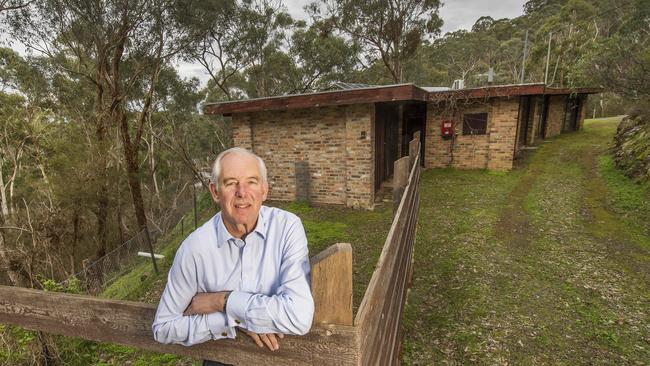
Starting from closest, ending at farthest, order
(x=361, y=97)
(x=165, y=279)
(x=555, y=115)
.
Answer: (x=165, y=279)
(x=361, y=97)
(x=555, y=115)

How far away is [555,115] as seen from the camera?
60.2ft

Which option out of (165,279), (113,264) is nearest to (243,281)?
(165,279)

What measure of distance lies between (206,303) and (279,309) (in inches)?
12.5

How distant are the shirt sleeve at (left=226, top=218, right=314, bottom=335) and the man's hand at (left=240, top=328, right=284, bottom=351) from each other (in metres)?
0.03

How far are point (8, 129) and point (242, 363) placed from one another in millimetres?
19191

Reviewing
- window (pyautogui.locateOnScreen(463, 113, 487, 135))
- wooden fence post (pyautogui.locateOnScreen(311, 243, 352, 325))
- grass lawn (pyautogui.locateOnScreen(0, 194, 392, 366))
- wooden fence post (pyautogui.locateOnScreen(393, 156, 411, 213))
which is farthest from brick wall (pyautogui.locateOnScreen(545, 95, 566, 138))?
wooden fence post (pyautogui.locateOnScreen(311, 243, 352, 325))

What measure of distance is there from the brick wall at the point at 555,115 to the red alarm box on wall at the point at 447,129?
1021 cm

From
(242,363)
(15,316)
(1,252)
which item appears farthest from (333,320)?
(1,252)

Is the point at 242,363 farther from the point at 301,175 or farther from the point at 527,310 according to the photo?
the point at 301,175

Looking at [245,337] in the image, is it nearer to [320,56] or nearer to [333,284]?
[333,284]

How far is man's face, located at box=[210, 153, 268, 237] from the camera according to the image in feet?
Result: 4.21

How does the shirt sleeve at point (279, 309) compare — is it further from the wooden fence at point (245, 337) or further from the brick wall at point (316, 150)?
the brick wall at point (316, 150)

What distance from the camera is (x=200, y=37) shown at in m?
15.8

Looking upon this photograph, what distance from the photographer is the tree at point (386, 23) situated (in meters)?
20.6
